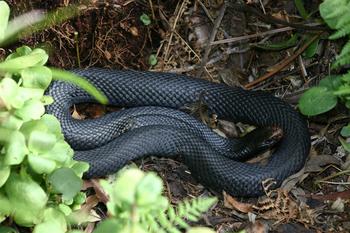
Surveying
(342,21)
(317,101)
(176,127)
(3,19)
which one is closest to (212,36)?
(176,127)

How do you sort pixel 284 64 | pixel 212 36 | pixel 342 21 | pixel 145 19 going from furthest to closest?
pixel 212 36 → pixel 284 64 → pixel 145 19 → pixel 342 21

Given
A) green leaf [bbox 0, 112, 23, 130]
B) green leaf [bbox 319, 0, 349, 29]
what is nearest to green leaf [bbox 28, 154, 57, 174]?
green leaf [bbox 0, 112, 23, 130]

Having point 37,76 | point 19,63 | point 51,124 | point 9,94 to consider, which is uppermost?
point 19,63

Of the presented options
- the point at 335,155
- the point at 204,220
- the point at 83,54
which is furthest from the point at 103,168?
the point at 335,155

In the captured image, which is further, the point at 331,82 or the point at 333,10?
the point at 331,82

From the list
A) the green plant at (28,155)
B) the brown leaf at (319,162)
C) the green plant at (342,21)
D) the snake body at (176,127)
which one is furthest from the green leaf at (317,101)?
the green plant at (28,155)

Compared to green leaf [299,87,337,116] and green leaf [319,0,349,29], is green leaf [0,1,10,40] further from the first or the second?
green leaf [299,87,337,116]

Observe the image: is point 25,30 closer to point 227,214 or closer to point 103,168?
point 103,168

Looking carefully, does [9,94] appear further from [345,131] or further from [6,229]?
[345,131]
